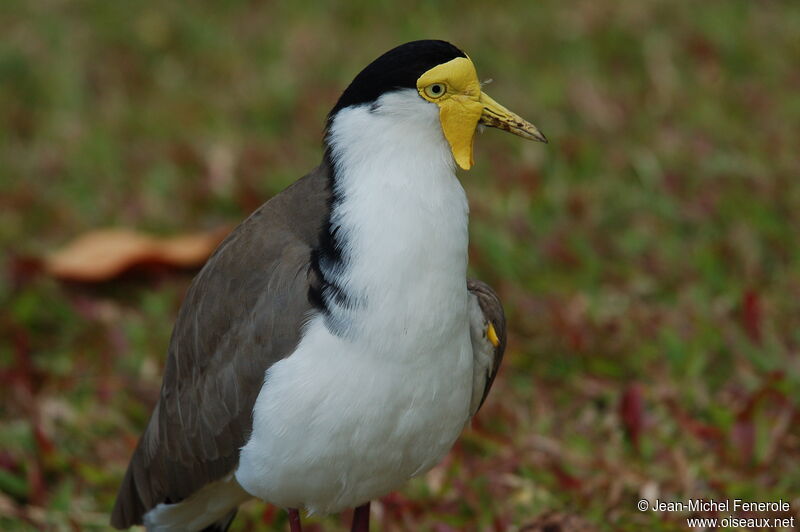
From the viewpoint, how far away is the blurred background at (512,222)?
151 inches

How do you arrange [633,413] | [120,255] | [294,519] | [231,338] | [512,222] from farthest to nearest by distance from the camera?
[512,222]
[120,255]
[633,413]
[294,519]
[231,338]

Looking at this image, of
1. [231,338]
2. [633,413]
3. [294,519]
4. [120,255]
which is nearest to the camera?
[231,338]

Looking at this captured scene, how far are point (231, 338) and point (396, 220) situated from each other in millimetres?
591

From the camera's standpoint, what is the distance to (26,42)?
6.88m

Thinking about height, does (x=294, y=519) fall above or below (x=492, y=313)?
below

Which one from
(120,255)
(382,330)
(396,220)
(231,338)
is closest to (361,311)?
(382,330)

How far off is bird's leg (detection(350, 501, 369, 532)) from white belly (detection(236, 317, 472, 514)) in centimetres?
33

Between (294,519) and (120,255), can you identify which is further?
(120,255)

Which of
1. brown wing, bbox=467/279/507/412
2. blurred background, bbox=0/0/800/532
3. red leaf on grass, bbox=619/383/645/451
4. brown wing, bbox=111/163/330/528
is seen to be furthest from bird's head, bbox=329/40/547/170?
red leaf on grass, bbox=619/383/645/451

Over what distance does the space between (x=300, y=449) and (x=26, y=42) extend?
16.2 feet

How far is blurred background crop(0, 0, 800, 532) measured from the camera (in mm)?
3840

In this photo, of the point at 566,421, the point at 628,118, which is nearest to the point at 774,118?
the point at 628,118

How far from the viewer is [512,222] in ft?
16.8

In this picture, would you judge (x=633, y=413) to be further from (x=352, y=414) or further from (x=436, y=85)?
(x=436, y=85)
